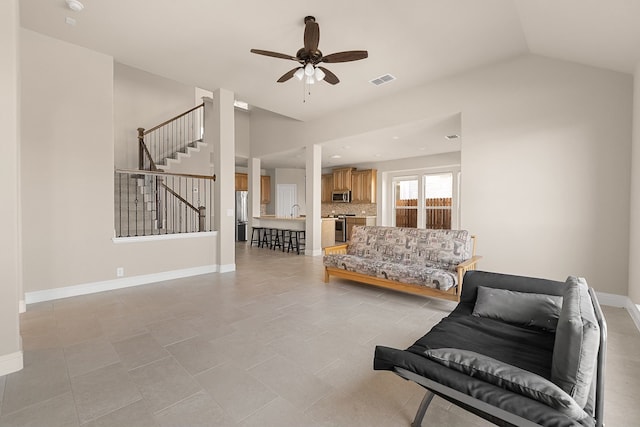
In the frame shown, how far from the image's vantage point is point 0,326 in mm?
2012

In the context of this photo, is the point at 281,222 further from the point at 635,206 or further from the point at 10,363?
the point at 635,206

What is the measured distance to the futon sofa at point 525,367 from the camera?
42.3 inches

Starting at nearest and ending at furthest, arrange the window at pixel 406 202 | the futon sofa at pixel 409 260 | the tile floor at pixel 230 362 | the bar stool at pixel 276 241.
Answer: the tile floor at pixel 230 362, the futon sofa at pixel 409 260, the bar stool at pixel 276 241, the window at pixel 406 202

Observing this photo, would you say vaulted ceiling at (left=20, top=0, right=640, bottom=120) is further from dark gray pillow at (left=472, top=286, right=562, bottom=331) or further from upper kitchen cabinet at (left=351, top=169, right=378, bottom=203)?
upper kitchen cabinet at (left=351, top=169, right=378, bottom=203)

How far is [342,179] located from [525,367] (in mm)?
9519

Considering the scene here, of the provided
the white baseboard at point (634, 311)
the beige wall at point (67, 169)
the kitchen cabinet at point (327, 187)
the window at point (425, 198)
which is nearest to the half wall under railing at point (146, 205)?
the beige wall at point (67, 169)

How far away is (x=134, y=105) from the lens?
643 cm

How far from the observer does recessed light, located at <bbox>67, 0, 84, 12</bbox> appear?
3.05m

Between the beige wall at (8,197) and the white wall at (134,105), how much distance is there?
185 inches

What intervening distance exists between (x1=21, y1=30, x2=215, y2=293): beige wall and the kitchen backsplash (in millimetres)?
7472

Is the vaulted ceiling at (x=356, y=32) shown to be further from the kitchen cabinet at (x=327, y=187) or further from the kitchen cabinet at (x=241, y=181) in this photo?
the kitchen cabinet at (x=327, y=187)

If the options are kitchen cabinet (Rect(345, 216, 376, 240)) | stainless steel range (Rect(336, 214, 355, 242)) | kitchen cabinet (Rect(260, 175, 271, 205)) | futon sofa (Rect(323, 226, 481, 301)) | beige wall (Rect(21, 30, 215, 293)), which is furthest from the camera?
kitchen cabinet (Rect(260, 175, 271, 205))

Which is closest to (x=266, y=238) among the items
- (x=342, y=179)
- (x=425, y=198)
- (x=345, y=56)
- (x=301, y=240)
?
(x=301, y=240)

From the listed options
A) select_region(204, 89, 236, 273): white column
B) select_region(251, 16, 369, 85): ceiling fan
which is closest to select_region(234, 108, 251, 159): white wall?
select_region(204, 89, 236, 273): white column
